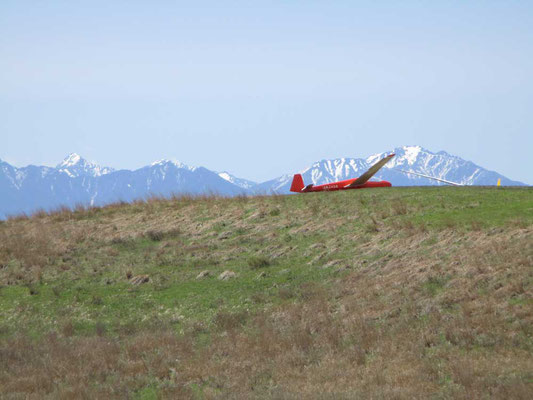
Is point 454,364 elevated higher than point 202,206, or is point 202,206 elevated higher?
point 202,206

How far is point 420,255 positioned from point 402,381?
10.0m

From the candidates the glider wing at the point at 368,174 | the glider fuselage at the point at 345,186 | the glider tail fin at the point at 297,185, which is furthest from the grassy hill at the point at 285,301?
the glider tail fin at the point at 297,185

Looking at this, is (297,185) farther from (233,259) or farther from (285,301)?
(285,301)

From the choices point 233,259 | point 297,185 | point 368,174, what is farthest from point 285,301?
point 297,185

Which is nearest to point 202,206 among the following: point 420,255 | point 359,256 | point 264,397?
point 359,256

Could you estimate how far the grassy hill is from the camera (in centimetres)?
1344

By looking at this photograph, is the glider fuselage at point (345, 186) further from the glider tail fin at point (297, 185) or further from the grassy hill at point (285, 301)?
the glider tail fin at point (297, 185)

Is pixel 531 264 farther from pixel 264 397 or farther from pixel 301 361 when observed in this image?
pixel 264 397

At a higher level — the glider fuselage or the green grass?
the glider fuselage

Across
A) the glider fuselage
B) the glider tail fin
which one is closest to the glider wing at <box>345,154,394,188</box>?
the glider fuselage

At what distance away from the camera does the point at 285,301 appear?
20609mm

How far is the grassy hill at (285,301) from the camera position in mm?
13438

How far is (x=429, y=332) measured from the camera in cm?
1509

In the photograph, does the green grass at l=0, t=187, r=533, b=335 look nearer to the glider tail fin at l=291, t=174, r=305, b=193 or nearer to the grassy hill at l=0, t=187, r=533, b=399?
the grassy hill at l=0, t=187, r=533, b=399
